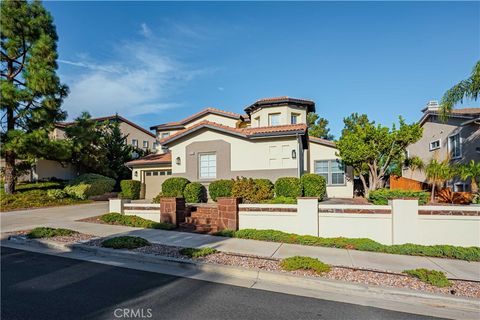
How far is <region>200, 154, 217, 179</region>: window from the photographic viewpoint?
1574 cm

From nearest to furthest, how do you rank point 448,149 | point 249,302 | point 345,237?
point 249,302 → point 345,237 → point 448,149

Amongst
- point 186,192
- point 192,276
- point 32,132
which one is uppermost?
point 32,132

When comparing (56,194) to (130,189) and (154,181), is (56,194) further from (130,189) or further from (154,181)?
(154,181)

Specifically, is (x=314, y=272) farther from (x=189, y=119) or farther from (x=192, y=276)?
(x=189, y=119)

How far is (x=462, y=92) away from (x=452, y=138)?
812cm

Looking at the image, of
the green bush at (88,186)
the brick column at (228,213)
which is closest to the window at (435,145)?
the brick column at (228,213)

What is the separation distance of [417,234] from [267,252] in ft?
14.8

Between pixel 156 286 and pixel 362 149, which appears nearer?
pixel 156 286

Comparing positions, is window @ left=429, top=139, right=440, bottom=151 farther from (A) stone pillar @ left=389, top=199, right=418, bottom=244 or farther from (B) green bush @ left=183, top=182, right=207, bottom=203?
(B) green bush @ left=183, top=182, right=207, bottom=203

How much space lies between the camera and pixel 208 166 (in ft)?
52.2

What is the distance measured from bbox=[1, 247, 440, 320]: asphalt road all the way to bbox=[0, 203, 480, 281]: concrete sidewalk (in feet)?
7.66

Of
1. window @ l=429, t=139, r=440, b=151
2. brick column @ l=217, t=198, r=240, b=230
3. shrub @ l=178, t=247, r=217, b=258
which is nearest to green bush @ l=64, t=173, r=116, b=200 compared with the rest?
brick column @ l=217, t=198, r=240, b=230

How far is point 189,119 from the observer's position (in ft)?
81.9

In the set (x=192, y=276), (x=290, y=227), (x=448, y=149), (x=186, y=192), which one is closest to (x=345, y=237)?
(x=290, y=227)
